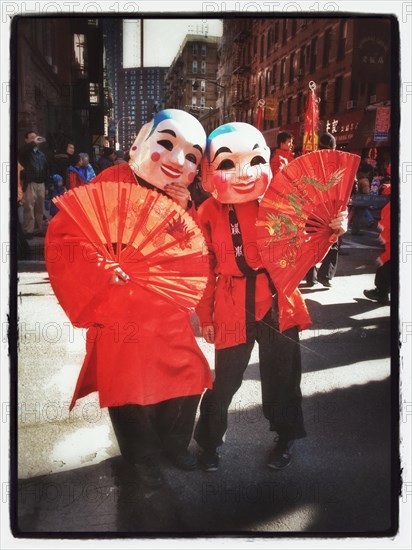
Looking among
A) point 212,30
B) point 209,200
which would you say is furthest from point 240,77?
point 209,200

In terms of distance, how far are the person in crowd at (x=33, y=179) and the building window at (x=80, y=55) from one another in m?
0.35

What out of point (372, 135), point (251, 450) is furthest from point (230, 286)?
point (372, 135)

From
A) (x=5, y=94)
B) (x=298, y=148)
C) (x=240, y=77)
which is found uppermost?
(x=240, y=77)

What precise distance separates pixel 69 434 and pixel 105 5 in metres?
1.93

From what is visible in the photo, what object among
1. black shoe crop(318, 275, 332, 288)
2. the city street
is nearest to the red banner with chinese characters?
the city street

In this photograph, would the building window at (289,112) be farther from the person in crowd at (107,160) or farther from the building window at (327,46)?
the person in crowd at (107,160)

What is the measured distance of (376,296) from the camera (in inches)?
90.4

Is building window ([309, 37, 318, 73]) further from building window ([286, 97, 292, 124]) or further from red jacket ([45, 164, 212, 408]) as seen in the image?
red jacket ([45, 164, 212, 408])

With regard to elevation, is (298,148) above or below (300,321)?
above

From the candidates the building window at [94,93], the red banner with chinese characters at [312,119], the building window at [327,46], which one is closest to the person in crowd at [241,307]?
the red banner with chinese characters at [312,119]

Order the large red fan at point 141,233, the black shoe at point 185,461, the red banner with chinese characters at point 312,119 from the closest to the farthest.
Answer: the large red fan at point 141,233 → the red banner with chinese characters at point 312,119 → the black shoe at point 185,461

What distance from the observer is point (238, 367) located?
230 cm

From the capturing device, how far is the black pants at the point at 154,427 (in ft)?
7.44

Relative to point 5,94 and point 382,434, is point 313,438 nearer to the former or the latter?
point 382,434
